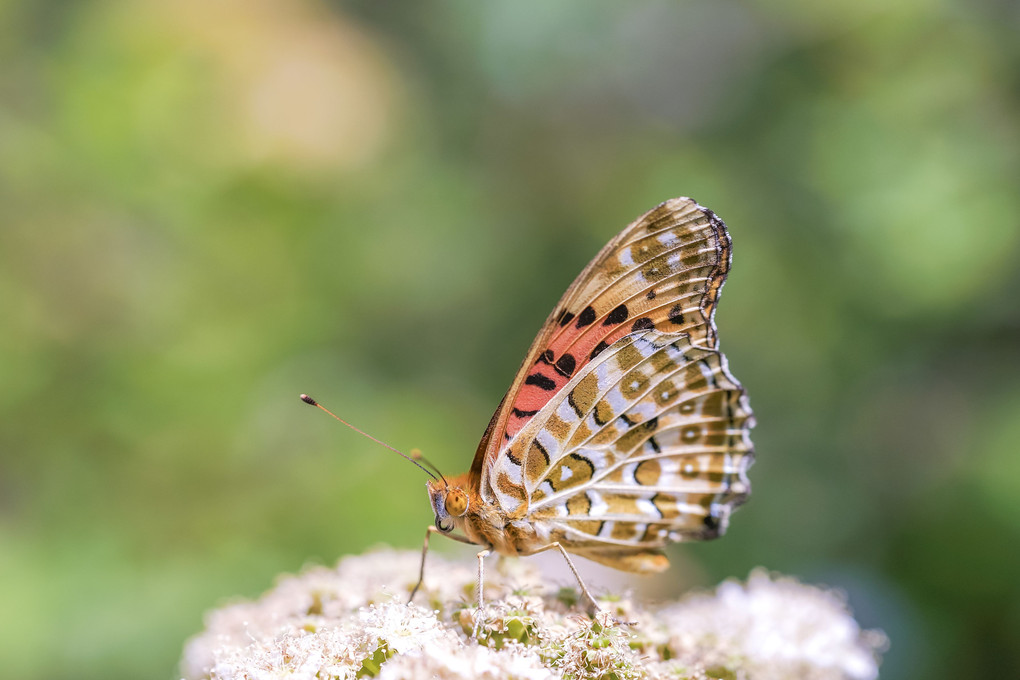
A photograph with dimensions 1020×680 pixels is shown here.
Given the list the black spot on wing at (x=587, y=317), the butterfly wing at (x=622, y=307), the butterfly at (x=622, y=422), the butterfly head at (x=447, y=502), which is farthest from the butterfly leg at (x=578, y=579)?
the black spot on wing at (x=587, y=317)

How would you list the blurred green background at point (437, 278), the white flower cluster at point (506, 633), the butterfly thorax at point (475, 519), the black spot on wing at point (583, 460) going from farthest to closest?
the blurred green background at point (437, 278)
the black spot on wing at point (583, 460)
the butterfly thorax at point (475, 519)
the white flower cluster at point (506, 633)

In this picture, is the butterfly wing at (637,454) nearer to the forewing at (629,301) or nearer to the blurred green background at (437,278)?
the forewing at (629,301)

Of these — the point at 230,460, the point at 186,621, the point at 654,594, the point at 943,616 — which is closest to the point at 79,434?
Answer: the point at 230,460

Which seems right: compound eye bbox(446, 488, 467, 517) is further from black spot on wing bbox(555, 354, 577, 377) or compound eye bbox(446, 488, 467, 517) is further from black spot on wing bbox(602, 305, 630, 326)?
black spot on wing bbox(602, 305, 630, 326)

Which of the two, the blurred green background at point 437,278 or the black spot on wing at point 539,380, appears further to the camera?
the blurred green background at point 437,278

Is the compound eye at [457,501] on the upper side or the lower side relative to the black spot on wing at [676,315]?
lower

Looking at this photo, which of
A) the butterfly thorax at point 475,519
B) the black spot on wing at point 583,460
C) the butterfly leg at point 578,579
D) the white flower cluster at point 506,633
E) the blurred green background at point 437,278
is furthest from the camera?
the blurred green background at point 437,278

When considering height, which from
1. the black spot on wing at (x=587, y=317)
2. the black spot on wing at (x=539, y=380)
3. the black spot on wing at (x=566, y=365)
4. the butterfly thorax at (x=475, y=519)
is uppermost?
the black spot on wing at (x=587, y=317)

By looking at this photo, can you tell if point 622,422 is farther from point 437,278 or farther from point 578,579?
point 437,278

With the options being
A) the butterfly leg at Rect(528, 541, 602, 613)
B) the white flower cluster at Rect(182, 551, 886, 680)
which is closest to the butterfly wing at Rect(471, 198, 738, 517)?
the butterfly leg at Rect(528, 541, 602, 613)
